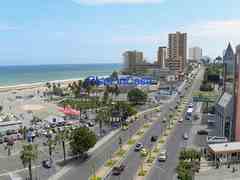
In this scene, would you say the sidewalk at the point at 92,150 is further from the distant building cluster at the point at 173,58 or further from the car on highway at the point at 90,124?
the distant building cluster at the point at 173,58

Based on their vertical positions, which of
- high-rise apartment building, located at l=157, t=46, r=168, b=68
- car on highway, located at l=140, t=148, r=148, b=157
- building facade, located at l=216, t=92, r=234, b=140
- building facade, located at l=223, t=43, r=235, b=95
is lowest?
car on highway, located at l=140, t=148, r=148, b=157

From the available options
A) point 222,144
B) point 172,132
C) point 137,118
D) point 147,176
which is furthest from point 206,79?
point 147,176

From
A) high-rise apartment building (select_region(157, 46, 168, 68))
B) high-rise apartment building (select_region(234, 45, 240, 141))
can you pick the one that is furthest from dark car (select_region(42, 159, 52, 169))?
high-rise apartment building (select_region(157, 46, 168, 68))

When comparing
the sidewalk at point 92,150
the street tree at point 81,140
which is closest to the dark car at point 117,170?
the street tree at point 81,140

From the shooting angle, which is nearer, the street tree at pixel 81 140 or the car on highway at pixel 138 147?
the street tree at pixel 81 140

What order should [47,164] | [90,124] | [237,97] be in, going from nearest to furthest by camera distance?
[47,164]
[237,97]
[90,124]

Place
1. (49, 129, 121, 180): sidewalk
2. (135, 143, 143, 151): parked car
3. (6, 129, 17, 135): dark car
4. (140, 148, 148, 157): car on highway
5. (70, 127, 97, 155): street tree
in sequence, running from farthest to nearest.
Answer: (6, 129, 17, 135): dark car, (135, 143, 143, 151): parked car, (140, 148, 148, 157): car on highway, (70, 127, 97, 155): street tree, (49, 129, 121, 180): sidewalk

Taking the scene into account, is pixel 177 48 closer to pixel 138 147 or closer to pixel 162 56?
pixel 162 56

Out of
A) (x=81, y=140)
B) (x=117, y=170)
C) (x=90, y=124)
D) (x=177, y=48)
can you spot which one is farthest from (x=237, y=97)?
(x=177, y=48)

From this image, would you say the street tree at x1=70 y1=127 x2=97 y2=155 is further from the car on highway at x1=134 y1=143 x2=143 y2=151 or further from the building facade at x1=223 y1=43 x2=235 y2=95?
the building facade at x1=223 y1=43 x2=235 y2=95
